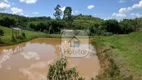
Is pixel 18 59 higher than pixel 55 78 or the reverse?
the reverse

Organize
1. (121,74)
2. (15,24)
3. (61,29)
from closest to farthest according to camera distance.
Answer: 1. (121,74)
2. (61,29)
3. (15,24)

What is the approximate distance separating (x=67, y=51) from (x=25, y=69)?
21.4 feet

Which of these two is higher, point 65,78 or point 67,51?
point 65,78

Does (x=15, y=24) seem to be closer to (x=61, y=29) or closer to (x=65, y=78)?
(x=61, y=29)

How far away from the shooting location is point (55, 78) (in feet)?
14.3

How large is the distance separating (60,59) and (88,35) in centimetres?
2984

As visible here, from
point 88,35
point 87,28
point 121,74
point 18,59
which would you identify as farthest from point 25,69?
point 87,28

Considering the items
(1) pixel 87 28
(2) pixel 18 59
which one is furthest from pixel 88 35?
(2) pixel 18 59

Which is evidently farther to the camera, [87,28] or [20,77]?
[87,28]

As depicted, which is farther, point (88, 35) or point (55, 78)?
point (88, 35)

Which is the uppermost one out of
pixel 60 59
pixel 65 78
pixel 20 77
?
pixel 60 59

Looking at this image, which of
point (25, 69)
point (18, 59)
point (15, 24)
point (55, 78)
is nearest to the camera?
point (55, 78)

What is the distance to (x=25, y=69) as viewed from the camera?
1287cm

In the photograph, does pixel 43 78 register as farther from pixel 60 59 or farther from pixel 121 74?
pixel 60 59
